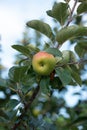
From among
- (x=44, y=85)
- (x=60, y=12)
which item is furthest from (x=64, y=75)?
(x=60, y=12)

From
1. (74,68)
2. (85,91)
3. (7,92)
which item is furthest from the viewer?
(85,91)

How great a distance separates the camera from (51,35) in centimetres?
187

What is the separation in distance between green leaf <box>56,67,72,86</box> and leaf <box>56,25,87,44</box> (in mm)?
137

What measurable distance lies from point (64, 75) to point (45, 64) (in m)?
0.10

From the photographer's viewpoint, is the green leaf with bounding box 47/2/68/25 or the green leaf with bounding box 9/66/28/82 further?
the green leaf with bounding box 47/2/68/25

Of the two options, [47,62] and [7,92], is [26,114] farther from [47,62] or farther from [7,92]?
[7,92]

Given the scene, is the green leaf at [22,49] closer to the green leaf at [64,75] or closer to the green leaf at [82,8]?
the green leaf at [64,75]

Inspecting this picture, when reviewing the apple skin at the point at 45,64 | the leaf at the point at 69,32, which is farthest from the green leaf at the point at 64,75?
the leaf at the point at 69,32

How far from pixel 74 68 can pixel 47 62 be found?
6.8 inches

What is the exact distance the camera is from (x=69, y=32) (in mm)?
1757

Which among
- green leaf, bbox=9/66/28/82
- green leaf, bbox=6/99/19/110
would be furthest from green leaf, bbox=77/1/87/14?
green leaf, bbox=6/99/19/110

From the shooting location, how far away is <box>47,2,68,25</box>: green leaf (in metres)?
1.86

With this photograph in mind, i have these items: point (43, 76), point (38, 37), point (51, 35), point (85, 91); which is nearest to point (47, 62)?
point (43, 76)

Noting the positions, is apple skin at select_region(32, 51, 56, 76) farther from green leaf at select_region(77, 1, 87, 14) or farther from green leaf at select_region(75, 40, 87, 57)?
green leaf at select_region(77, 1, 87, 14)
